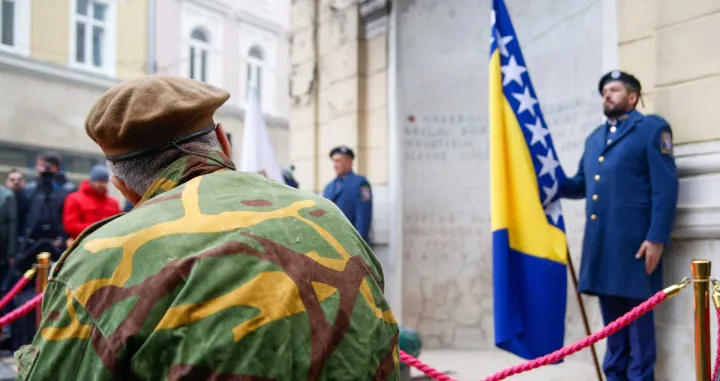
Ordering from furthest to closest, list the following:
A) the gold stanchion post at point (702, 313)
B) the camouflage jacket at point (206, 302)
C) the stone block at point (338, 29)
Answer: the stone block at point (338, 29) → the gold stanchion post at point (702, 313) → the camouflage jacket at point (206, 302)

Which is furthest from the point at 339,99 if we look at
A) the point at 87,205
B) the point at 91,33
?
the point at 91,33

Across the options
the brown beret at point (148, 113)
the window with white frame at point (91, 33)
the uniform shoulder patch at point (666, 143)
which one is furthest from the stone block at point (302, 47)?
the window with white frame at point (91, 33)

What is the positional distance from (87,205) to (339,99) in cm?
243

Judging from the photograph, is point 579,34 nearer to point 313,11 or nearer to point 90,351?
point 313,11

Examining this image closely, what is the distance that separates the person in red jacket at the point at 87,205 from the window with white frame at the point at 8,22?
21.1 ft

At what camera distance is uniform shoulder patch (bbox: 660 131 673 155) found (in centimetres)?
342

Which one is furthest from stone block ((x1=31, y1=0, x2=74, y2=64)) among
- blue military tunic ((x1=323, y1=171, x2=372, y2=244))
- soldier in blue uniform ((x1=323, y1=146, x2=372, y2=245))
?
blue military tunic ((x1=323, y1=171, x2=372, y2=244))

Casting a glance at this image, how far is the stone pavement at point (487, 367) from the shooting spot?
4.36 meters

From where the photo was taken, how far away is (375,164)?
20.1ft

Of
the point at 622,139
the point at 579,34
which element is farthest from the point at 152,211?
the point at 579,34

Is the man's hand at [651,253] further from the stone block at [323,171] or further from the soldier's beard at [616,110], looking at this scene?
the stone block at [323,171]

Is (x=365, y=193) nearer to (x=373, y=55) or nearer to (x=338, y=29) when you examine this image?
(x=373, y=55)

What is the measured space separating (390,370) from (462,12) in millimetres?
5293

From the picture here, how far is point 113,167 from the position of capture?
4.28 feet
